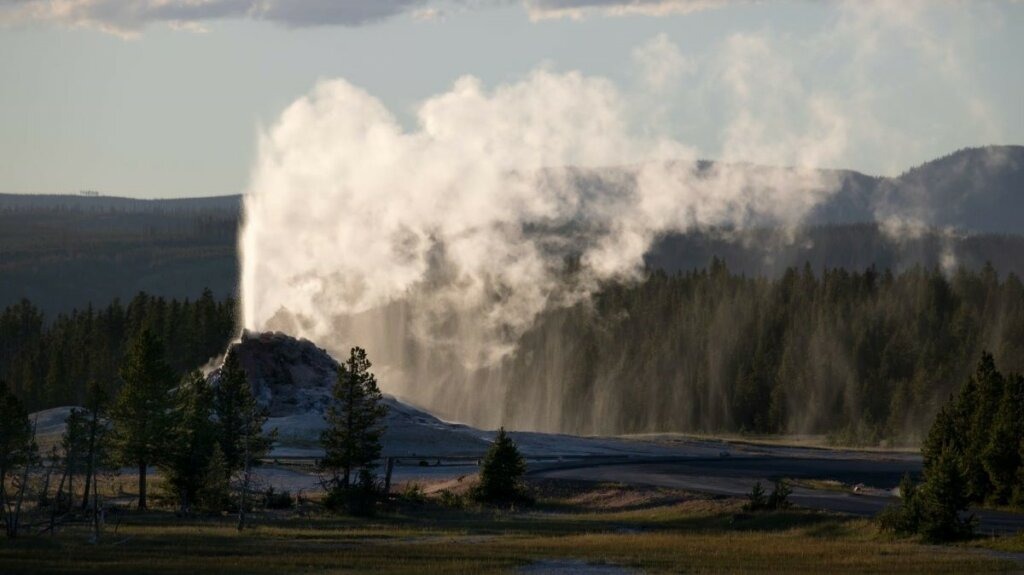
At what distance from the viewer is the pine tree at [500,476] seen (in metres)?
80.4

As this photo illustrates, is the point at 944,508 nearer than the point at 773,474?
Yes

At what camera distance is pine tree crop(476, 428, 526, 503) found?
80438 millimetres

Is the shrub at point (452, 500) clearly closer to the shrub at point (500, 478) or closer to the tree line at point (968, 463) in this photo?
the shrub at point (500, 478)

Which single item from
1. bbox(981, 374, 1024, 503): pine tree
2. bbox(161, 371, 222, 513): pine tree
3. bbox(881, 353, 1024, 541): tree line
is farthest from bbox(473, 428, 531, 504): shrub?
bbox(981, 374, 1024, 503): pine tree

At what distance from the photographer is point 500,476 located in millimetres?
80688

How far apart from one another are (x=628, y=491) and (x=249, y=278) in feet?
206

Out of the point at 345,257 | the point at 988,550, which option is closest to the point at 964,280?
the point at 345,257

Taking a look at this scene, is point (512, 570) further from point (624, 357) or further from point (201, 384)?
point (624, 357)

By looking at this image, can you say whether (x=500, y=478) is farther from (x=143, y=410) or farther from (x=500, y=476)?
(x=143, y=410)

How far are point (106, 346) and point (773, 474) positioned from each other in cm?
9031

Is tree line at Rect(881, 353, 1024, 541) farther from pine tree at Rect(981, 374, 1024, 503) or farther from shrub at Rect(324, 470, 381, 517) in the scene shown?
shrub at Rect(324, 470, 381, 517)

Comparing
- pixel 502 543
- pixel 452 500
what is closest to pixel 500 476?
pixel 452 500

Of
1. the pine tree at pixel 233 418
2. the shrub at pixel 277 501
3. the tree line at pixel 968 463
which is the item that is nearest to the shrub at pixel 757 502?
the tree line at pixel 968 463

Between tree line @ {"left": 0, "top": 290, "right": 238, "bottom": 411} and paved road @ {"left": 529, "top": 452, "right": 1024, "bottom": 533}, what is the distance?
6693cm
